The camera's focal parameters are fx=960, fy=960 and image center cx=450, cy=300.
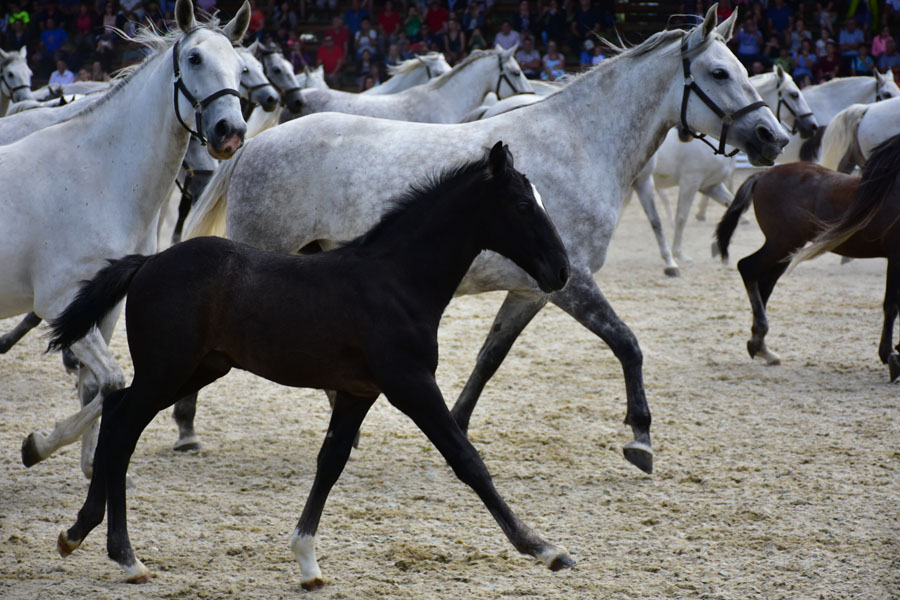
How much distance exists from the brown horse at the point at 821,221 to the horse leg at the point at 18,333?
5.05 metres

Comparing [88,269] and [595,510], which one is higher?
[88,269]

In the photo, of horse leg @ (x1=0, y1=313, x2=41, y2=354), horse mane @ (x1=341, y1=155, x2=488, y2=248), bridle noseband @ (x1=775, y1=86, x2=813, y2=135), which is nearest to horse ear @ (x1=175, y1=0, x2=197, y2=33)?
horse mane @ (x1=341, y1=155, x2=488, y2=248)

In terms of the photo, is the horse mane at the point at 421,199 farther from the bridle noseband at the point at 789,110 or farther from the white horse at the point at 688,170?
the bridle noseband at the point at 789,110

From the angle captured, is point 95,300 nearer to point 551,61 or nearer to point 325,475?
point 325,475

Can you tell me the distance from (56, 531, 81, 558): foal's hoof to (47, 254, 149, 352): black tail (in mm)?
681

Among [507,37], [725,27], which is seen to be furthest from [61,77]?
[725,27]

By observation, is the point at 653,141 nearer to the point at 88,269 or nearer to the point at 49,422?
the point at 88,269

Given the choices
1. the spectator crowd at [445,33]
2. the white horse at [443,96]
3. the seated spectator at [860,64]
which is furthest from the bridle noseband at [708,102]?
the seated spectator at [860,64]

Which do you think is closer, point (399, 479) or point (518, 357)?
point (399, 479)

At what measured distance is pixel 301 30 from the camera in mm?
21828

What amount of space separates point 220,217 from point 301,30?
17.7 metres

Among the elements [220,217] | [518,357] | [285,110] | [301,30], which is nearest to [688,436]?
[518,357]

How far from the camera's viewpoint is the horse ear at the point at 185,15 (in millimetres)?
4227

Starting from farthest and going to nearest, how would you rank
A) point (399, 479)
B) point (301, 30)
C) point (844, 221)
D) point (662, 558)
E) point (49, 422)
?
point (301, 30)
point (844, 221)
point (49, 422)
point (399, 479)
point (662, 558)
